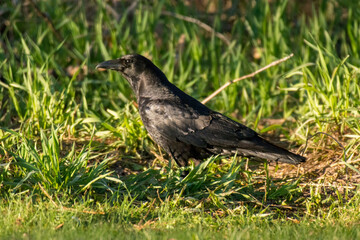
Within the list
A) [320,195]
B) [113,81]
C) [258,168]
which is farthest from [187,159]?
[113,81]

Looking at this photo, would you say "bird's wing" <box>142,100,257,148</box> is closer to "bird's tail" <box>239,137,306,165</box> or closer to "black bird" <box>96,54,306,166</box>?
"black bird" <box>96,54,306,166</box>

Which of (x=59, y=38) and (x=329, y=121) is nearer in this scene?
(x=329, y=121)

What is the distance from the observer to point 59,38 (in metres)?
7.06

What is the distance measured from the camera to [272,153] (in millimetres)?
4543

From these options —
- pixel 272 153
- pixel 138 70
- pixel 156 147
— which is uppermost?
pixel 138 70

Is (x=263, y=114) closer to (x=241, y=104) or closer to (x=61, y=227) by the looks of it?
(x=241, y=104)

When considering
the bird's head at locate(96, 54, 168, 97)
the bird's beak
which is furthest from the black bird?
the bird's beak

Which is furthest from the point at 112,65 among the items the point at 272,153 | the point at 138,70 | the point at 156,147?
the point at 272,153

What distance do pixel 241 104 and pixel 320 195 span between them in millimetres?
2272

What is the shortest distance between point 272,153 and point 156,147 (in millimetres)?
1307

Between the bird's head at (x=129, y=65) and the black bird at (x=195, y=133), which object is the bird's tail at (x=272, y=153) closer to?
the black bird at (x=195, y=133)

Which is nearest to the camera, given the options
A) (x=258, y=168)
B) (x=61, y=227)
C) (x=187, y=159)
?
(x=61, y=227)

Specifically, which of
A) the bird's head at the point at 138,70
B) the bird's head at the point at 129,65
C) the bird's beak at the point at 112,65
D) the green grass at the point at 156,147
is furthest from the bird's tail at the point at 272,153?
the bird's beak at the point at 112,65

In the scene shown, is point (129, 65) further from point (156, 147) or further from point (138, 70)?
point (156, 147)
